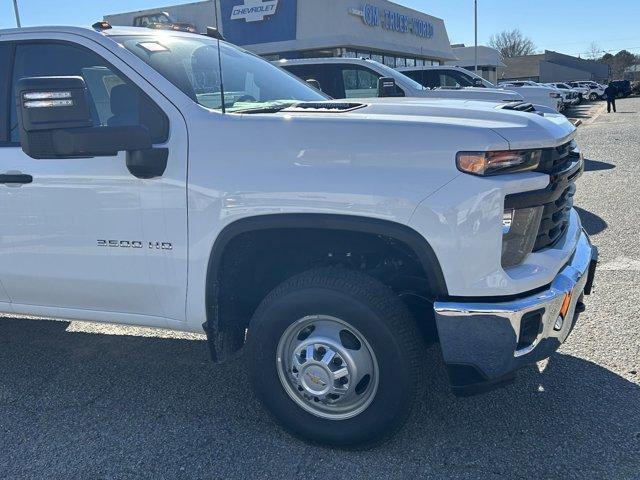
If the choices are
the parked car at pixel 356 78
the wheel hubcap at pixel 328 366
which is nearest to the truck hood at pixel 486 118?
the wheel hubcap at pixel 328 366

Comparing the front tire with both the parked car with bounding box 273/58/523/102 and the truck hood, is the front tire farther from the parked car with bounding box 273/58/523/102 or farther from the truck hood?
the parked car with bounding box 273/58/523/102

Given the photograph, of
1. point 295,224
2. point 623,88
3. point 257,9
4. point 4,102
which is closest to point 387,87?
point 4,102

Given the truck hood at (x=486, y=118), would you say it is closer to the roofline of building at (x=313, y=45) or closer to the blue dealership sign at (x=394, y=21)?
the roofline of building at (x=313, y=45)

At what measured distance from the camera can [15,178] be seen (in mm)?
3211

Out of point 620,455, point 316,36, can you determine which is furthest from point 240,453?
point 316,36

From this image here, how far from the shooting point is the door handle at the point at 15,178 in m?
3.19

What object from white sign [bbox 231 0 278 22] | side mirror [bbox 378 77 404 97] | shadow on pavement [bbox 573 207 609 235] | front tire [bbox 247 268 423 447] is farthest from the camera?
white sign [bbox 231 0 278 22]

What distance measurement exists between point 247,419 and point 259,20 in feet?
79.9

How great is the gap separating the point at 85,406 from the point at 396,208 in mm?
2193

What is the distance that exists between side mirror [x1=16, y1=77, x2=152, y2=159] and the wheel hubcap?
1.14m

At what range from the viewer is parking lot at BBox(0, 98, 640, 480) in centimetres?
284

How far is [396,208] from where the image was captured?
2516 millimetres

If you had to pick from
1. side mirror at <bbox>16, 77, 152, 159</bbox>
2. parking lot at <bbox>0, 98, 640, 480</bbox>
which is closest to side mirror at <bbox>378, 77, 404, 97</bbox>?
parking lot at <bbox>0, 98, 640, 480</bbox>

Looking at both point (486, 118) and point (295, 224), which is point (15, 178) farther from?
point (486, 118)
